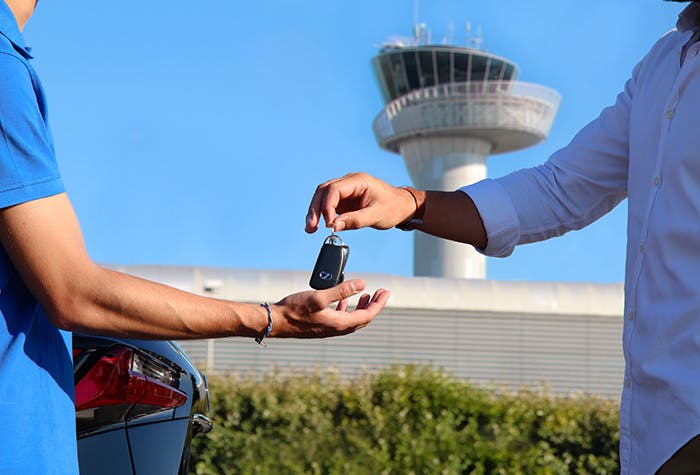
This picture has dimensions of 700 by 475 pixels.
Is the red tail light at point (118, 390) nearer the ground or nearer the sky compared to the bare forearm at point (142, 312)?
nearer the ground

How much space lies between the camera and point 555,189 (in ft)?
8.84

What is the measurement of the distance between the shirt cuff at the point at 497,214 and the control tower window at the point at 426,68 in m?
46.8

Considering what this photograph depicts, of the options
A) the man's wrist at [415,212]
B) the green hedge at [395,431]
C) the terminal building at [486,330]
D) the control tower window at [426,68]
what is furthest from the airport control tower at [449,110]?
the man's wrist at [415,212]

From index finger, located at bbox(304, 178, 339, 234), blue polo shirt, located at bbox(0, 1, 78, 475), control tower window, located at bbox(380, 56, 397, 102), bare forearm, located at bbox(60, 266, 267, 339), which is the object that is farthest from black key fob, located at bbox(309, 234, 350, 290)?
control tower window, located at bbox(380, 56, 397, 102)

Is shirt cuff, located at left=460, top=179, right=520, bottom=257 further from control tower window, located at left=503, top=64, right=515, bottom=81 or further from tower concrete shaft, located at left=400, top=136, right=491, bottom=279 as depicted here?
control tower window, located at left=503, top=64, right=515, bottom=81

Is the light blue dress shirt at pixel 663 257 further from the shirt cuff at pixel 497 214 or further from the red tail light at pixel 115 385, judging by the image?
the red tail light at pixel 115 385

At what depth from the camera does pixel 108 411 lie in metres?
2.53

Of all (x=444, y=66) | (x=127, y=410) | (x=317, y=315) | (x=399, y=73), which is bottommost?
(x=127, y=410)

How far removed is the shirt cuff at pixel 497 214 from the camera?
2.67 metres

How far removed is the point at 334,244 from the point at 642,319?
2.31 ft

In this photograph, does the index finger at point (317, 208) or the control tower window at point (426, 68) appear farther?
the control tower window at point (426, 68)

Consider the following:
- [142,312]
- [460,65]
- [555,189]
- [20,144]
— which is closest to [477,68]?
[460,65]

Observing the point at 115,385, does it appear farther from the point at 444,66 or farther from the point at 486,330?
the point at 444,66

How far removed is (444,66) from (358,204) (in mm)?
47314
